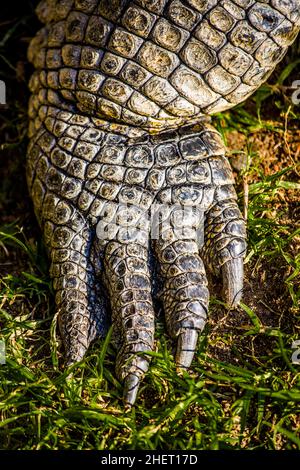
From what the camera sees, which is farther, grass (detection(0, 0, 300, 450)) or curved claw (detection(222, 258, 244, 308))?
curved claw (detection(222, 258, 244, 308))

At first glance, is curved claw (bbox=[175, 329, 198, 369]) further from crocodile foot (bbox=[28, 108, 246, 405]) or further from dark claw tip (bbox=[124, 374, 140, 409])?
dark claw tip (bbox=[124, 374, 140, 409])

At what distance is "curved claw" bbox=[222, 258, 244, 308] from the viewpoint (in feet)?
6.43

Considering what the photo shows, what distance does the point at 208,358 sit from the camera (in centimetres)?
195

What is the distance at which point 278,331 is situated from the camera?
77.3 inches

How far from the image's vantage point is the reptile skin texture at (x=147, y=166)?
1.96 metres

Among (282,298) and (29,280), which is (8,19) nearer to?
(29,280)

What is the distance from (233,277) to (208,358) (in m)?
0.24

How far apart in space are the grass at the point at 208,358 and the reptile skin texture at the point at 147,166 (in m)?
0.09
